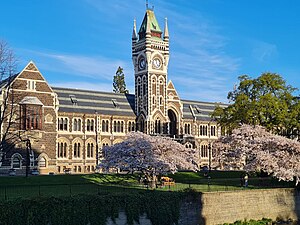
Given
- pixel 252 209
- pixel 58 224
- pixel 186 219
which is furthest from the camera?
pixel 252 209

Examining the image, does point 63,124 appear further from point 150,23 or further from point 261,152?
point 261,152

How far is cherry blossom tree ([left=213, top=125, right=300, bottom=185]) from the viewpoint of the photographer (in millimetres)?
43250

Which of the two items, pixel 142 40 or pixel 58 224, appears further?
pixel 142 40

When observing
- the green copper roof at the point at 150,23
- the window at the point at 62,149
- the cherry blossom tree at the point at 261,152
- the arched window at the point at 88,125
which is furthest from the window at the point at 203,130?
the cherry blossom tree at the point at 261,152

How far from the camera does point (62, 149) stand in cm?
6875

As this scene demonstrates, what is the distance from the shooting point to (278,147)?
148 ft

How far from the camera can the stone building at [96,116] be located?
192 feet

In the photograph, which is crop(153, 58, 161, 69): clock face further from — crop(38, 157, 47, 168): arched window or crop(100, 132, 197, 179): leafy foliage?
crop(100, 132, 197, 179): leafy foliage

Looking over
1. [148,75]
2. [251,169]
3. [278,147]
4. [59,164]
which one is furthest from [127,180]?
[148,75]

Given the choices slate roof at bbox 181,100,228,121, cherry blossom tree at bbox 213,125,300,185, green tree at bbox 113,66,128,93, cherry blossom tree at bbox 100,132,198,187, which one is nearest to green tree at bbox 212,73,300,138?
cherry blossom tree at bbox 213,125,300,185

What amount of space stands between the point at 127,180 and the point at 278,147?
15134 mm

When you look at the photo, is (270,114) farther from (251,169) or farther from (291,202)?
(291,202)

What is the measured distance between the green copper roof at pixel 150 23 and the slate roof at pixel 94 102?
11.8 m

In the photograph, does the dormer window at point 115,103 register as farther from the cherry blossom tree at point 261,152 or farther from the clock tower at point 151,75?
the cherry blossom tree at point 261,152
